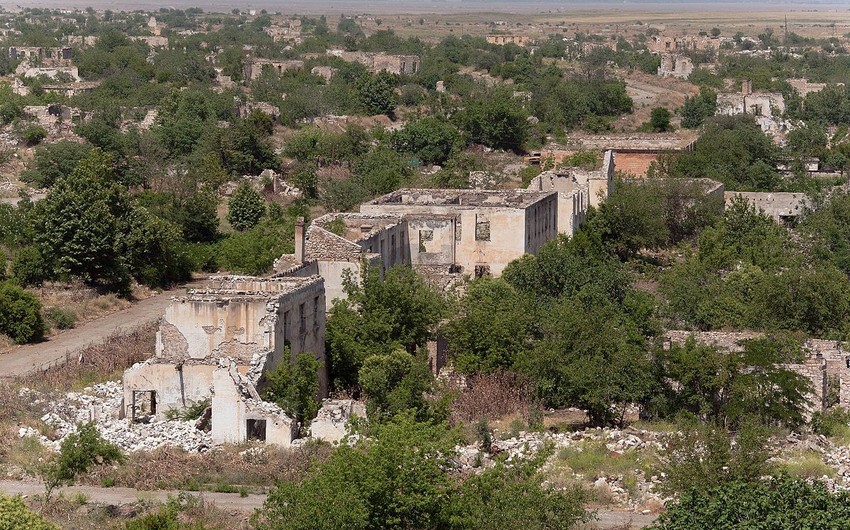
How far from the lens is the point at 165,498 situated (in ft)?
73.9

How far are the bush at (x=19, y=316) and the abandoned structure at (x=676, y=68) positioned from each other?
67122 mm

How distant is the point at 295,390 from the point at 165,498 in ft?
12.7

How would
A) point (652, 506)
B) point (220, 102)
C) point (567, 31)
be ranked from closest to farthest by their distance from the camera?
1. point (652, 506)
2. point (220, 102)
3. point (567, 31)

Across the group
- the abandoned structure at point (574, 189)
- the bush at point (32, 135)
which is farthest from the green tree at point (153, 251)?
the bush at point (32, 135)

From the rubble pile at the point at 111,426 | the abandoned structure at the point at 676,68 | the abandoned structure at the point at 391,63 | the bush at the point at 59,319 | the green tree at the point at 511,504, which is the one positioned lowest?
the abandoned structure at the point at 676,68

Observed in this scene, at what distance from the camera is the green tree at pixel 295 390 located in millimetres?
25578

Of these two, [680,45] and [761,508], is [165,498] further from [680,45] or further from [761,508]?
[680,45]

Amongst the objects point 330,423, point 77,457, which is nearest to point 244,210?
point 330,423

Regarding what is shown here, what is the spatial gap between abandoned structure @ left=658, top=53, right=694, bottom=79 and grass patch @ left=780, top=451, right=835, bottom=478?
74.0 metres

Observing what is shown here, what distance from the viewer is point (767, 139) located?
6106 centimetres

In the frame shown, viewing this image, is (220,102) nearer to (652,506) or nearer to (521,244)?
(521,244)

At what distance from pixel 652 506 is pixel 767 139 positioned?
40745 millimetres

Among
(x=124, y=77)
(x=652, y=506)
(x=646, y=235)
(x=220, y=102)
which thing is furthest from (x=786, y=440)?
(x=124, y=77)

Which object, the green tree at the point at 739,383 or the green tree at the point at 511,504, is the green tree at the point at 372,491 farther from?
the green tree at the point at 739,383
